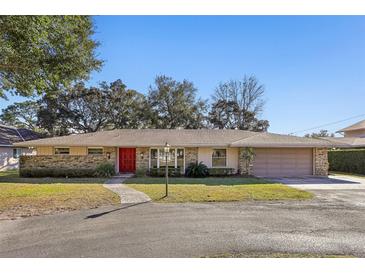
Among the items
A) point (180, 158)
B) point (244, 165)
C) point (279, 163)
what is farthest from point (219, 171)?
point (279, 163)

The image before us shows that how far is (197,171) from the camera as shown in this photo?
18.1 meters

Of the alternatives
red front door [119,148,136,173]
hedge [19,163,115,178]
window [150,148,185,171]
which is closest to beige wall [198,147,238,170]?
window [150,148,185,171]

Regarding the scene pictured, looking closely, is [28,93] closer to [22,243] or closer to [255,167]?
[22,243]

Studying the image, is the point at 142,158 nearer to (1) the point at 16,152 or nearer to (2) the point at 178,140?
(2) the point at 178,140

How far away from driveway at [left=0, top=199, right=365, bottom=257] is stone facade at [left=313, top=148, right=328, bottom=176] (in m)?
10.6

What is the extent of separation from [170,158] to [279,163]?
763 cm

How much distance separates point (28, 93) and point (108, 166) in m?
7.50

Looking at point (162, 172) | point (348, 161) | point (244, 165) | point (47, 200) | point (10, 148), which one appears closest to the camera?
point (47, 200)

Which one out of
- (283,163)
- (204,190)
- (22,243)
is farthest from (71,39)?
→ (283,163)

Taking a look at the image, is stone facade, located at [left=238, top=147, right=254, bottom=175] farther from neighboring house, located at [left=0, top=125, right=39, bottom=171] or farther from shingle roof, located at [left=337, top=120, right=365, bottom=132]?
shingle roof, located at [left=337, top=120, right=365, bottom=132]

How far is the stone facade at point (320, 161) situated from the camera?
63.2 feet

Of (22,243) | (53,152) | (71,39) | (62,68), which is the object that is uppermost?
(71,39)

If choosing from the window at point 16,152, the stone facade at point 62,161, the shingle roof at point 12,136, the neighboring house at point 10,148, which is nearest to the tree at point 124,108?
the shingle roof at point 12,136
